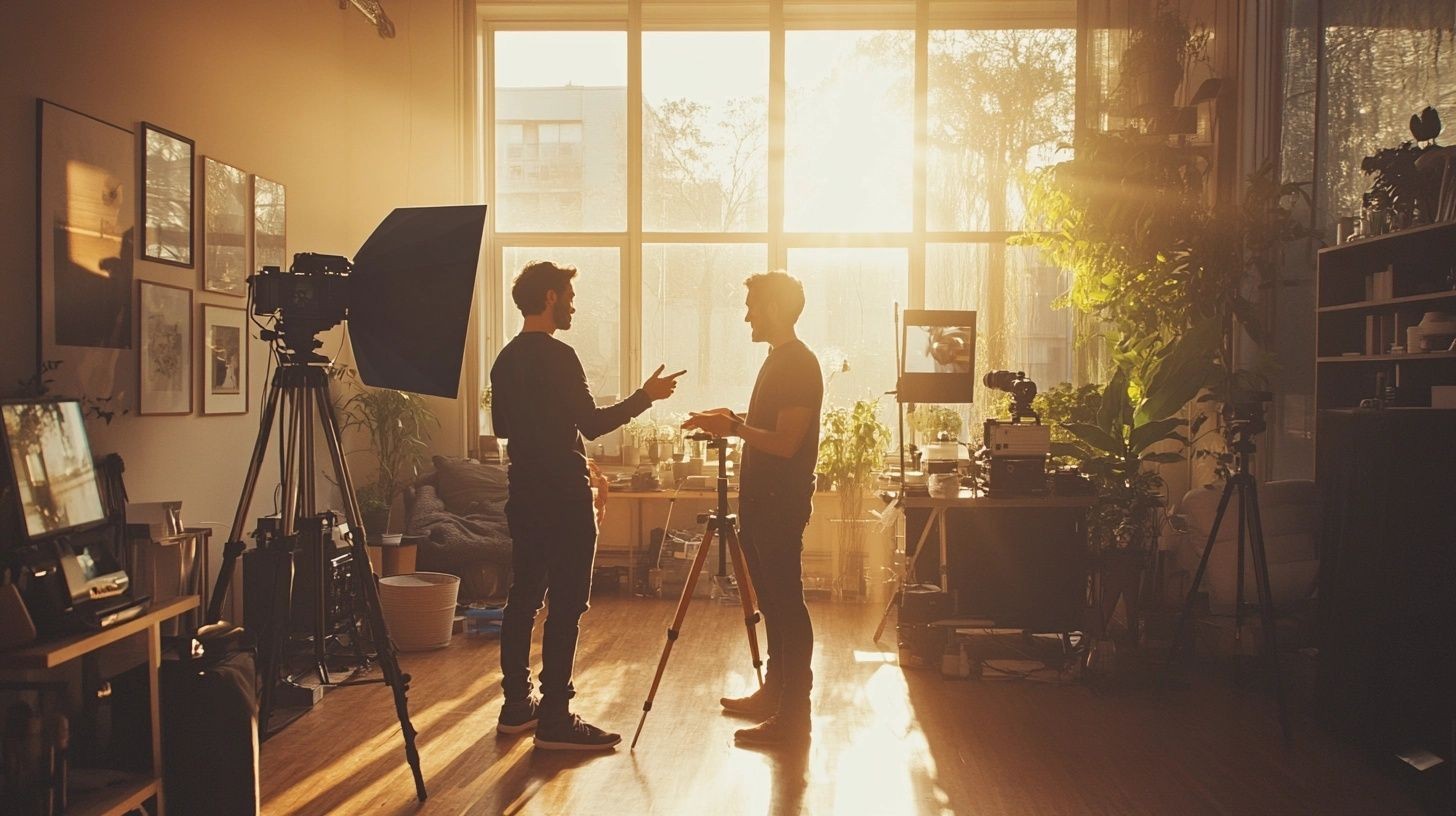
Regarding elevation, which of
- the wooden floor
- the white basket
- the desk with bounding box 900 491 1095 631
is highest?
the desk with bounding box 900 491 1095 631

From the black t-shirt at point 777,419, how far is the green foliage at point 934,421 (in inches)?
137

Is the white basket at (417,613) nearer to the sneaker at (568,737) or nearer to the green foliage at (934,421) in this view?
the sneaker at (568,737)

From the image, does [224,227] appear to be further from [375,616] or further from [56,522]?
[56,522]

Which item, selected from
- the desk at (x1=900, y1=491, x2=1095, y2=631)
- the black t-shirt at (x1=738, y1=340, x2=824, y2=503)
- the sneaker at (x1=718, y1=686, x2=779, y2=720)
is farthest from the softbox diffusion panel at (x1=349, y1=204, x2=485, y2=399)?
the desk at (x1=900, y1=491, x2=1095, y2=631)

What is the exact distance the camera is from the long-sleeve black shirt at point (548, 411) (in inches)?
151

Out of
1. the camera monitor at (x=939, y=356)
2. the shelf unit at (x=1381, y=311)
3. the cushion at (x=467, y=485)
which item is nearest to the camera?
the shelf unit at (x=1381, y=311)

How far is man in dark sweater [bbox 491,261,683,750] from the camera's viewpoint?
3838mm

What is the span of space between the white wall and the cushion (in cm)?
49

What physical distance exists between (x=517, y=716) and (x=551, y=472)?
100 centimetres

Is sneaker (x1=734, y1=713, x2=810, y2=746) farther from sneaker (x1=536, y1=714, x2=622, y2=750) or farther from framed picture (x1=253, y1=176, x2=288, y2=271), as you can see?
framed picture (x1=253, y1=176, x2=288, y2=271)

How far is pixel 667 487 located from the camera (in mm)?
7594

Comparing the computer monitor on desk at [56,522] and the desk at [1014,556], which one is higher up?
the computer monitor on desk at [56,522]

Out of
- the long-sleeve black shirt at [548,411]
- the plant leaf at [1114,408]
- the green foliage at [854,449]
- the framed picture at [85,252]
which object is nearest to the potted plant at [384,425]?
the framed picture at [85,252]

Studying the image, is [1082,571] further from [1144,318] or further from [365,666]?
[365,666]
